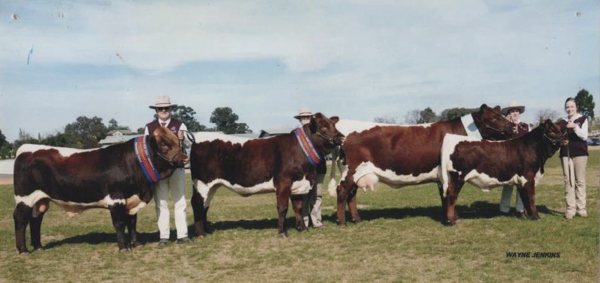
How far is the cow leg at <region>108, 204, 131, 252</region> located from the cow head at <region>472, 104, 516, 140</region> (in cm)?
623

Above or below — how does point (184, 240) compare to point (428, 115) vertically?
below

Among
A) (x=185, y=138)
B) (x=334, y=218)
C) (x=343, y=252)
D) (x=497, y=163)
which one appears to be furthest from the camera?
(x=334, y=218)

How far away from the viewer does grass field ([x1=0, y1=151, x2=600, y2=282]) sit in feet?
18.1

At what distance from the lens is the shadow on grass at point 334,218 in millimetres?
8217

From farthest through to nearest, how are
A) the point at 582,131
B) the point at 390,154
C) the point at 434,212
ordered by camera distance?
the point at 434,212
the point at 390,154
the point at 582,131

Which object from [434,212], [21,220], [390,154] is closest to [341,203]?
[390,154]

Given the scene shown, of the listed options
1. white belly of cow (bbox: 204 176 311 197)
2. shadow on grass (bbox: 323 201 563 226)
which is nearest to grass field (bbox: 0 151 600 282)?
shadow on grass (bbox: 323 201 563 226)

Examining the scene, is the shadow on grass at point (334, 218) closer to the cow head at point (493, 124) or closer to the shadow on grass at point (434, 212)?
the shadow on grass at point (434, 212)

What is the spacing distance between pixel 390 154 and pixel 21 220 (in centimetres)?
592

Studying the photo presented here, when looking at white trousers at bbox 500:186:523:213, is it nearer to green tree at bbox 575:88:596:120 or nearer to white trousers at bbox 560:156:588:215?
white trousers at bbox 560:156:588:215

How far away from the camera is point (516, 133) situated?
891 centimetres

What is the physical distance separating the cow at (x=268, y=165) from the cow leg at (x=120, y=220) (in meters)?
1.21

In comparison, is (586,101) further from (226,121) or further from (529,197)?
(529,197)

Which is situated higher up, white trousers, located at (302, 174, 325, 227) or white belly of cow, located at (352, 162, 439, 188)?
white belly of cow, located at (352, 162, 439, 188)
